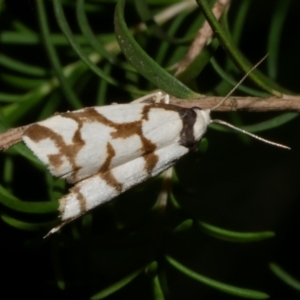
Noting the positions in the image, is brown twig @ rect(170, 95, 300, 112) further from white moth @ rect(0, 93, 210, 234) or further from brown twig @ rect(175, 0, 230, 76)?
brown twig @ rect(175, 0, 230, 76)

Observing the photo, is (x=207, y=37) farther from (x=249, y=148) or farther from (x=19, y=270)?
(x=249, y=148)

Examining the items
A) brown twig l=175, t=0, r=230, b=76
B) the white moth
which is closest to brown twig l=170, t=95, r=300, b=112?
the white moth

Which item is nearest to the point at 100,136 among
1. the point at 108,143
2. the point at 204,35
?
the point at 108,143

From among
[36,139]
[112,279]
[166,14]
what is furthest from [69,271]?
[166,14]

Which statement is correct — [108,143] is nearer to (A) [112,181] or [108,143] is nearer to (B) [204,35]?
(A) [112,181]

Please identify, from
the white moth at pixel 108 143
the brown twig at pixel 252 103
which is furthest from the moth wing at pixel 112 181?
the brown twig at pixel 252 103

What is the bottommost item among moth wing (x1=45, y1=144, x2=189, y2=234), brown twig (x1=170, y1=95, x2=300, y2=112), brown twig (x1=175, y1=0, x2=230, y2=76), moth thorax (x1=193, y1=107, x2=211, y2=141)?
moth wing (x1=45, y1=144, x2=189, y2=234)

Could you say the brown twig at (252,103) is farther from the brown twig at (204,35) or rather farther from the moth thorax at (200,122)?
the brown twig at (204,35)
